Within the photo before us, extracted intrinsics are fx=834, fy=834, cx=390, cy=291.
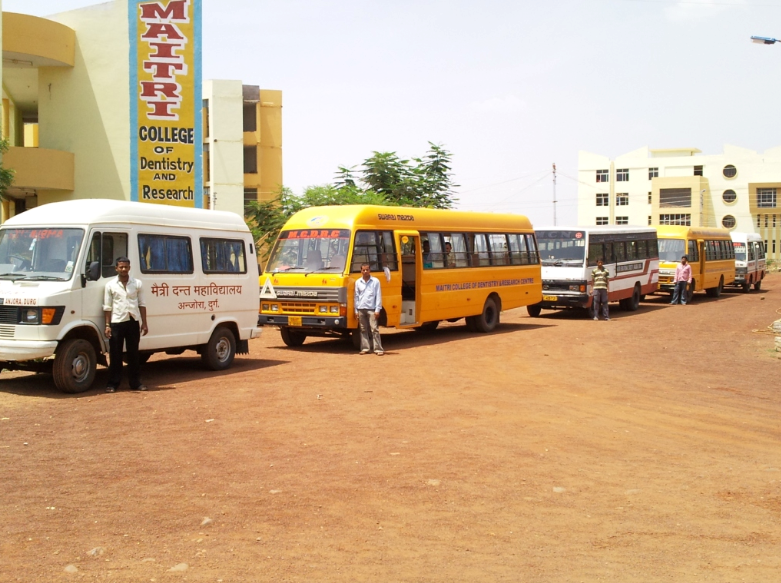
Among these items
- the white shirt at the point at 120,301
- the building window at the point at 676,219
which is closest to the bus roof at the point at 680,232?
the white shirt at the point at 120,301

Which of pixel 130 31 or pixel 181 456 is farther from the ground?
pixel 130 31

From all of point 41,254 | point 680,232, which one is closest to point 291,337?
point 41,254

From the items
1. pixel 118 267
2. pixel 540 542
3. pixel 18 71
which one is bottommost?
pixel 540 542

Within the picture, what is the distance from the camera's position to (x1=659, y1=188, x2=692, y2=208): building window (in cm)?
8112

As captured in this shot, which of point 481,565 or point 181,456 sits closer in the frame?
point 481,565

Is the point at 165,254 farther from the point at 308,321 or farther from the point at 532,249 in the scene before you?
the point at 532,249

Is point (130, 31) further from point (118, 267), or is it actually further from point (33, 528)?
point (33, 528)

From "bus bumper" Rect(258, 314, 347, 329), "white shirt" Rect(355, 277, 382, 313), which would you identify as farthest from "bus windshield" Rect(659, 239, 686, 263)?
"bus bumper" Rect(258, 314, 347, 329)

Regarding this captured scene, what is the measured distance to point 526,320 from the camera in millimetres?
23922

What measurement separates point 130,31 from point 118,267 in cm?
1341

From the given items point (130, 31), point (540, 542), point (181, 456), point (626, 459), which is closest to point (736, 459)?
point (626, 459)

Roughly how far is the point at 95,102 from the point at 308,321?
11.9 m

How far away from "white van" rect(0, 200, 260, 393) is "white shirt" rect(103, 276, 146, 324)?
→ 240 millimetres

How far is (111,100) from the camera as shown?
76.8ft
